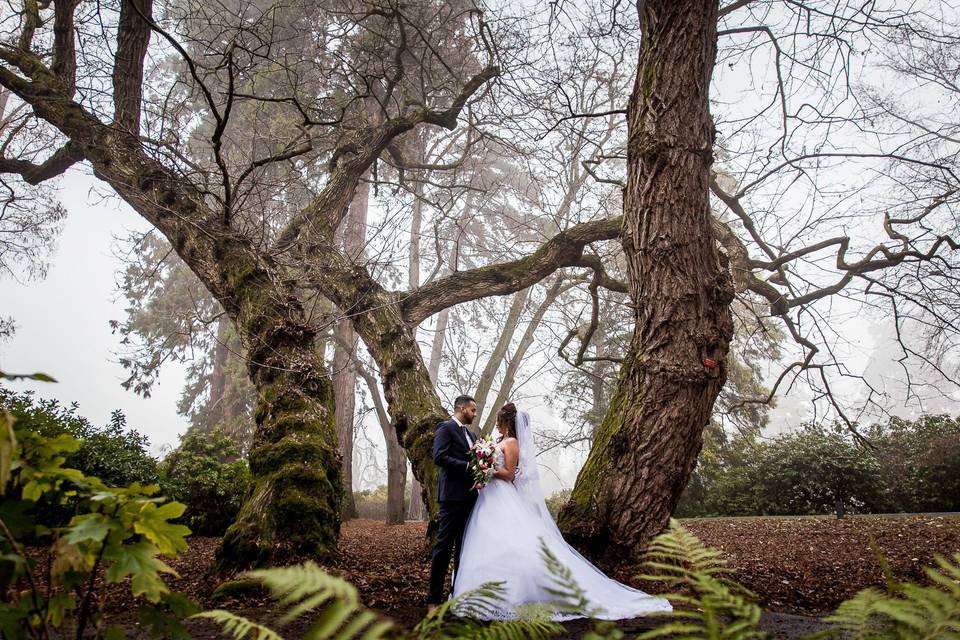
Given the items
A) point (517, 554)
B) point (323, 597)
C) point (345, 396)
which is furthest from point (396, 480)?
point (323, 597)

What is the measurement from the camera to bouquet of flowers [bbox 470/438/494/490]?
15.4 ft

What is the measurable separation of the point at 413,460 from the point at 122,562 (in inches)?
205

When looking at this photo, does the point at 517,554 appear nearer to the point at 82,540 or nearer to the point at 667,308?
the point at 667,308

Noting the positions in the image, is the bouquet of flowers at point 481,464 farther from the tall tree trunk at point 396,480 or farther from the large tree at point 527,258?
the tall tree trunk at point 396,480

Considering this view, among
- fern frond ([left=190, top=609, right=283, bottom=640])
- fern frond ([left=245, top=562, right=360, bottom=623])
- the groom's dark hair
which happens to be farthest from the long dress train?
fern frond ([left=245, top=562, right=360, bottom=623])

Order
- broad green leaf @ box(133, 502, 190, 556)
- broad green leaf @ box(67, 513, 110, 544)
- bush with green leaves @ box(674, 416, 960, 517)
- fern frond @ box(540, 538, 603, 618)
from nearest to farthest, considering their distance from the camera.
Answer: fern frond @ box(540, 538, 603, 618)
broad green leaf @ box(67, 513, 110, 544)
broad green leaf @ box(133, 502, 190, 556)
bush with green leaves @ box(674, 416, 960, 517)

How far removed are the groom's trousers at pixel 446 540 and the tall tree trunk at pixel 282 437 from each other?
109 centimetres

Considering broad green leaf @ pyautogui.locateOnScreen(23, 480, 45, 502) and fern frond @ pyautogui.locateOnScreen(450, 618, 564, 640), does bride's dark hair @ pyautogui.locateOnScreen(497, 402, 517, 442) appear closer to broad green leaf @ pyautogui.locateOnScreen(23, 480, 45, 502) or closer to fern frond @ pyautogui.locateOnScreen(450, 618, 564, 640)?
fern frond @ pyautogui.locateOnScreen(450, 618, 564, 640)

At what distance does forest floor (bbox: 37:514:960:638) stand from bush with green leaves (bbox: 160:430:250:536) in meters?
0.54

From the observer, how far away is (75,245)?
49312 millimetres

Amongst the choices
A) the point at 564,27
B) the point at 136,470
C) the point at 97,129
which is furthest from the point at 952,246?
the point at 136,470

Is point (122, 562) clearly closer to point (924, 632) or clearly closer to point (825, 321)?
point (924, 632)

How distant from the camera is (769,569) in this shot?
5324mm

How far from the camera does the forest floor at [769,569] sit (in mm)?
3895
